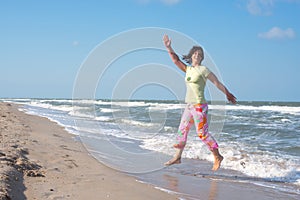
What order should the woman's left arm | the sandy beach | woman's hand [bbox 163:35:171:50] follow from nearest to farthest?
the sandy beach, the woman's left arm, woman's hand [bbox 163:35:171:50]

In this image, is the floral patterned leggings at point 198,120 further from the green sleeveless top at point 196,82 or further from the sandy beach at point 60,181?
the sandy beach at point 60,181

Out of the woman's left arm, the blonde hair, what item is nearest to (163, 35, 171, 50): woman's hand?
the blonde hair

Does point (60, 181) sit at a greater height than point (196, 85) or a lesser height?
lesser

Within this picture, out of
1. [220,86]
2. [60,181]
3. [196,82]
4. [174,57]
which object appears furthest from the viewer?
[174,57]

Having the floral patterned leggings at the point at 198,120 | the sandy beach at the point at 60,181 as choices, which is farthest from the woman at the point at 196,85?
the sandy beach at the point at 60,181

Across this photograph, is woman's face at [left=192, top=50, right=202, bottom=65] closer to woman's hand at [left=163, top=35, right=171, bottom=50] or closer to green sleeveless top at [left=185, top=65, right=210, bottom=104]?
green sleeveless top at [left=185, top=65, right=210, bottom=104]

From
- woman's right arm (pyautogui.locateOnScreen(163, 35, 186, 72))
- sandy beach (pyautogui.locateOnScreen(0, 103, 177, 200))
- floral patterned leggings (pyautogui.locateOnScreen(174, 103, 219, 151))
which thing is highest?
woman's right arm (pyautogui.locateOnScreen(163, 35, 186, 72))

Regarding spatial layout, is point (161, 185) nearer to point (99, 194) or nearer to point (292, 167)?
point (99, 194)

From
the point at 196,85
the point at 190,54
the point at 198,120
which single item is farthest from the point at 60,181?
the point at 190,54

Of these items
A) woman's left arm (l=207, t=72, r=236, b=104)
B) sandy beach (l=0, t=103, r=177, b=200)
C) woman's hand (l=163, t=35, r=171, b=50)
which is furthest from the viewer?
woman's hand (l=163, t=35, r=171, b=50)

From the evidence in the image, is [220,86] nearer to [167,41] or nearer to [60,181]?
[167,41]

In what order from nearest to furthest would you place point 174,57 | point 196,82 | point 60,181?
point 60,181 < point 196,82 < point 174,57

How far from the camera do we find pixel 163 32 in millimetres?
5168

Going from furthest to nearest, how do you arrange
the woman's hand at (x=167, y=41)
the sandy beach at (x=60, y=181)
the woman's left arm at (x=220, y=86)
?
the woman's hand at (x=167, y=41) → the woman's left arm at (x=220, y=86) → the sandy beach at (x=60, y=181)
